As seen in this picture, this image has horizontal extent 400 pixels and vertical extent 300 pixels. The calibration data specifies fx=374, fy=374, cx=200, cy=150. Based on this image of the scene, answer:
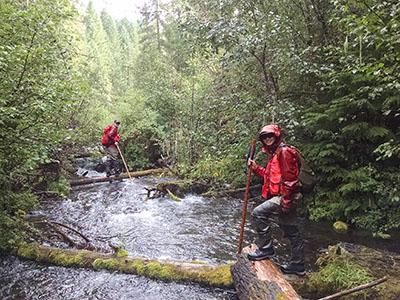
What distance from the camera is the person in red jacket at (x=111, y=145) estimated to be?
54.5 ft

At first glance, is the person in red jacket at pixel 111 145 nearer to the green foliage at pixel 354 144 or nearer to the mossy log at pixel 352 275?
the green foliage at pixel 354 144

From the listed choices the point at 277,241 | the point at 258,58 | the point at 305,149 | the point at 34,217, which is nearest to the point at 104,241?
the point at 34,217

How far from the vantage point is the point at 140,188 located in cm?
1520

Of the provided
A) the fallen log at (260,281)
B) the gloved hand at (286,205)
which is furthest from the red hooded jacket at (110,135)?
the gloved hand at (286,205)

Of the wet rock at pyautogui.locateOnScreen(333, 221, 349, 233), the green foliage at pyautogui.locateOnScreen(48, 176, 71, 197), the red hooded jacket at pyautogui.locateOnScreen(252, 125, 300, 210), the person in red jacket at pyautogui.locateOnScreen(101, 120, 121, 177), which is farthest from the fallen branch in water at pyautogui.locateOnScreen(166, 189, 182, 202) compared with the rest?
the red hooded jacket at pyautogui.locateOnScreen(252, 125, 300, 210)

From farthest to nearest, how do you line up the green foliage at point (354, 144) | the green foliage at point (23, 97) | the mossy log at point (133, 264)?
1. the green foliage at point (354, 144)
2. the green foliage at point (23, 97)
3. the mossy log at point (133, 264)

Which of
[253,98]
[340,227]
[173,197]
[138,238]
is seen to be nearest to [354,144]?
[340,227]

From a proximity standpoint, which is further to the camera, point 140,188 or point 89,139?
point 89,139

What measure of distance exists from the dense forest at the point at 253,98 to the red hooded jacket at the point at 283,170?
1.56 m

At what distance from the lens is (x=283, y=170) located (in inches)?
228

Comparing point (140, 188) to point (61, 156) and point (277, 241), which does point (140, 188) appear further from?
point (277, 241)

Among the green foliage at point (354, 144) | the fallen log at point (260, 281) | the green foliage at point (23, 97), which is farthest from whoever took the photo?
the green foliage at point (354, 144)

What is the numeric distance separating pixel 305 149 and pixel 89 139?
10.9 m

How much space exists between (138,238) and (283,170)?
16.1 feet
